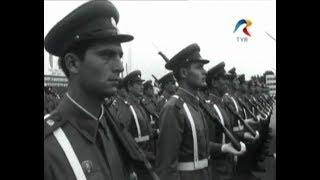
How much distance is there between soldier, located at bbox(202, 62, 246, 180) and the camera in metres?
4.67

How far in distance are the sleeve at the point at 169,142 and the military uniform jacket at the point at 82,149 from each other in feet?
4.84

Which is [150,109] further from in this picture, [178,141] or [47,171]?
[47,171]

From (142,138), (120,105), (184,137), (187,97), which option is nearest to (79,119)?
(184,137)

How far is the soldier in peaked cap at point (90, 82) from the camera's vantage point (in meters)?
2.21

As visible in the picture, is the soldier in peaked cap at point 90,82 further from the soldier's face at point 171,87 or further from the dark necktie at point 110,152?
the soldier's face at point 171,87

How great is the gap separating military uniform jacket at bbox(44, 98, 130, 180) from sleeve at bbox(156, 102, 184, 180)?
1.48m

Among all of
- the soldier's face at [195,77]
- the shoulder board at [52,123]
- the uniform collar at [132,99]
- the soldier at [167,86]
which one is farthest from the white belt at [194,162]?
the soldier at [167,86]

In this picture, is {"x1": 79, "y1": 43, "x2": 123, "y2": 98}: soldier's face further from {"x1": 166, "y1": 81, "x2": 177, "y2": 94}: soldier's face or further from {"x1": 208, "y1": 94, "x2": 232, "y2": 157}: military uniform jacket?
{"x1": 166, "y1": 81, "x2": 177, "y2": 94}: soldier's face

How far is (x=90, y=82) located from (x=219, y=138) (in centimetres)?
403

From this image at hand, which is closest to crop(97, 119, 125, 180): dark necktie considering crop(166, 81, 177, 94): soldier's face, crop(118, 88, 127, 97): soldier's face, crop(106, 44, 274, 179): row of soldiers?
crop(106, 44, 274, 179): row of soldiers

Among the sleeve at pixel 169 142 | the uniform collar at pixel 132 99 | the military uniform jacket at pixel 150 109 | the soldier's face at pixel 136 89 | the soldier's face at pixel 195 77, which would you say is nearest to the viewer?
the sleeve at pixel 169 142
